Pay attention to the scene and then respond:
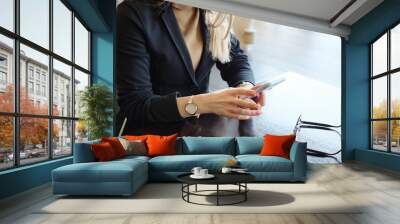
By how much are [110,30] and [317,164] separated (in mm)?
5334

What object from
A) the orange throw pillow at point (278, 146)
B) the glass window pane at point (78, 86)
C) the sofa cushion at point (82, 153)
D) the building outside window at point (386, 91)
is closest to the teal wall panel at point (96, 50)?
the glass window pane at point (78, 86)

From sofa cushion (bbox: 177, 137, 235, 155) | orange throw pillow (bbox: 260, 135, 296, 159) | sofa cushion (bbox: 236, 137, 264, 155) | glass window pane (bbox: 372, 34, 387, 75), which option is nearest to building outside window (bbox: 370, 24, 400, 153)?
glass window pane (bbox: 372, 34, 387, 75)

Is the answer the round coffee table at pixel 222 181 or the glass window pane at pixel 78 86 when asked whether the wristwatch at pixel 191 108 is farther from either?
the round coffee table at pixel 222 181

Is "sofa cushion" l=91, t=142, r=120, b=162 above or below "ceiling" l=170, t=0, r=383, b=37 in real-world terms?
below

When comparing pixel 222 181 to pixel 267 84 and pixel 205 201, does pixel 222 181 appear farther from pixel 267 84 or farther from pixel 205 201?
pixel 267 84

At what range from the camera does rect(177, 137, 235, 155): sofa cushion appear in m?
6.71

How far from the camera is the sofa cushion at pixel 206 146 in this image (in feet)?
22.0

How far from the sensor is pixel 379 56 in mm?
8547

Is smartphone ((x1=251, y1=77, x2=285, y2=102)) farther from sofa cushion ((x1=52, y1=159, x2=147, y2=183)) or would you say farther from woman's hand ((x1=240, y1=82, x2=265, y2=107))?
sofa cushion ((x1=52, y1=159, x2=147, y2=183))

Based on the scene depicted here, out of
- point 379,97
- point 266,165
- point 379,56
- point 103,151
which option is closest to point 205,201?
point 266,165

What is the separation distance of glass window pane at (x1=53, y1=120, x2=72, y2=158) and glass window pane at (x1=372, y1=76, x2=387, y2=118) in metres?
6.55

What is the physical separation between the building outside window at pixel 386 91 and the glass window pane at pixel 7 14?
6979 millimetres

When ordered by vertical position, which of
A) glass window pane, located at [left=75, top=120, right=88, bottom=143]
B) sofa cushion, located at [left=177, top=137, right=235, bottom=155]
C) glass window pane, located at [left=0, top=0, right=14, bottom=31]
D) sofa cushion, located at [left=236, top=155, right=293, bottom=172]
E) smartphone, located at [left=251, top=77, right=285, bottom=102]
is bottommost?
sofa cushion, located at [left=236, top=155, right=293, bottom=172]

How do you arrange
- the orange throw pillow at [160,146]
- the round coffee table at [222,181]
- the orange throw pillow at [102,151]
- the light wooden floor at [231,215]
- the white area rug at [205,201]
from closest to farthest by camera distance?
the light wooden floor at [231,215], the white area rug at [205,201], the round coffee table at [222,181], the orange throw pillow at [102,151], the orange throw pillow at [160,146]
